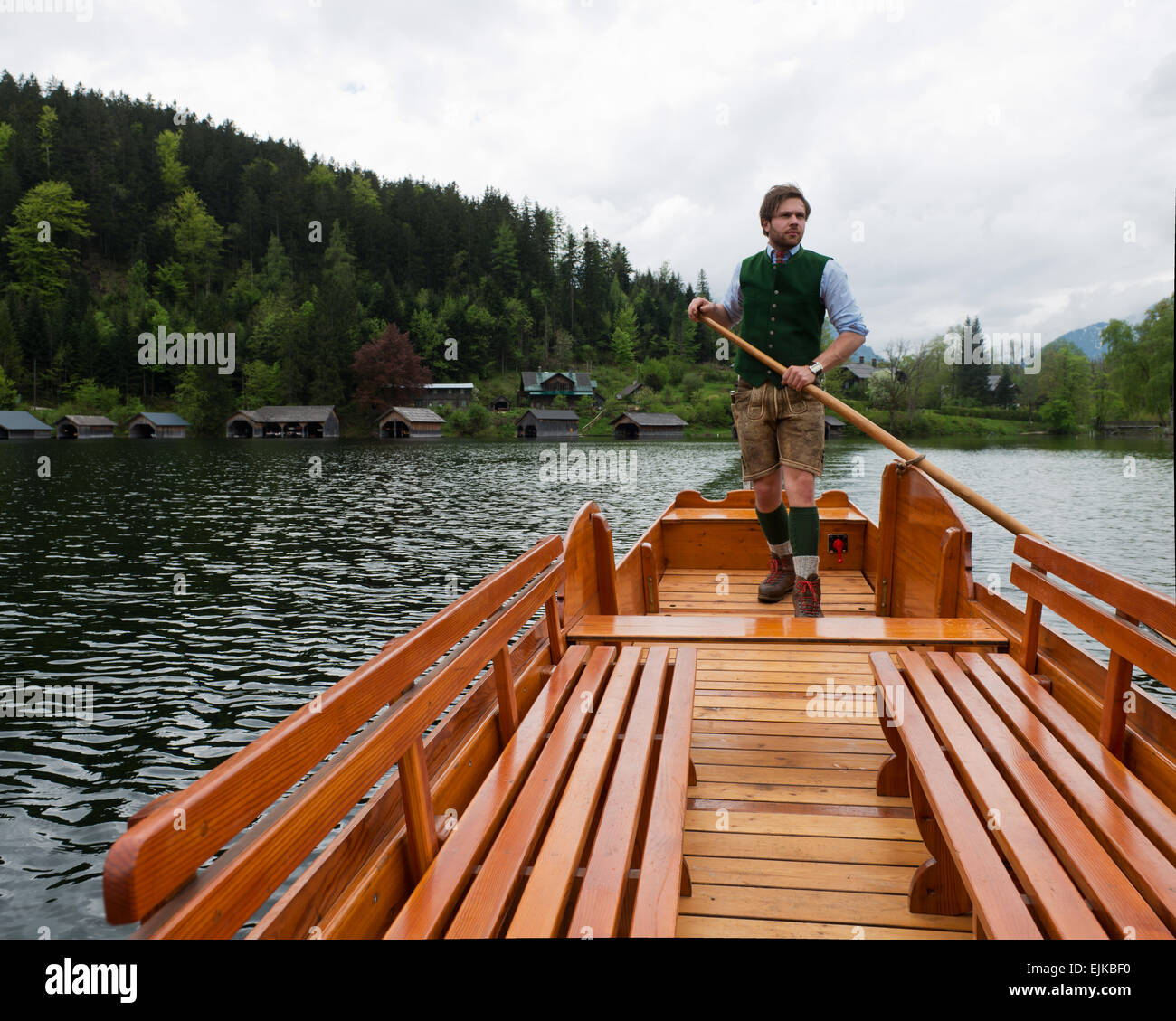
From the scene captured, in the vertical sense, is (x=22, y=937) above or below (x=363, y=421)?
below

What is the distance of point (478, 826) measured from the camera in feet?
6.70

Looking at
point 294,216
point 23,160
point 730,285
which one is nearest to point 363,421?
point 294,216

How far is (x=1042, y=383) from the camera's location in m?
90.9

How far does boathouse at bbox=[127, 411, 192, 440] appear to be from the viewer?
8250cm

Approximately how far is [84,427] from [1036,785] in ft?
311

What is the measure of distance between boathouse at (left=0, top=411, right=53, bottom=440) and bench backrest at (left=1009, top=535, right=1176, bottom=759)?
9151 centimetres

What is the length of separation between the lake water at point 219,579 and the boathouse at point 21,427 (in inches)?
1792

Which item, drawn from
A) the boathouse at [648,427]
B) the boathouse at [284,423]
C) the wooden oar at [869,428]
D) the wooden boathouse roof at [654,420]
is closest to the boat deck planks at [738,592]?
the wooden oar at [869,428]

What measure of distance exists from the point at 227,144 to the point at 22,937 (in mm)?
147648

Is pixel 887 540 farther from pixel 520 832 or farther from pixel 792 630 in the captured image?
pixel 520 832

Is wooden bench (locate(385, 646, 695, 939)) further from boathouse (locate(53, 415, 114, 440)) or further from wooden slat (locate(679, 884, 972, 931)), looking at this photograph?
boathouse (locate(53, 415, 114, 440))

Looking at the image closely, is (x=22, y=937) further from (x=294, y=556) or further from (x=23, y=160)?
(x=23, y=160)

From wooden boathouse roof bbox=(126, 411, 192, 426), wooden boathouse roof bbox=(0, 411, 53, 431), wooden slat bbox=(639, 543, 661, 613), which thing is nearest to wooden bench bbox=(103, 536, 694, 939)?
wooden slat bbox=(639, 543, 661, 613)

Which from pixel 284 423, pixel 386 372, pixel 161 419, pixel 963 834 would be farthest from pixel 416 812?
pixel 161 419
